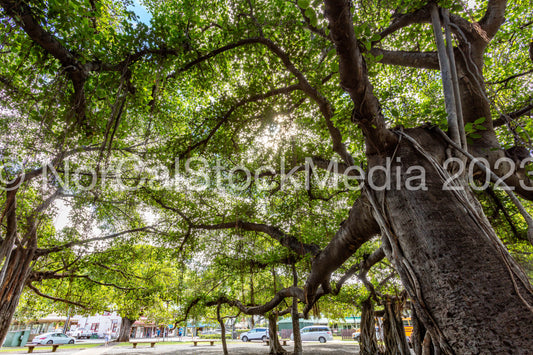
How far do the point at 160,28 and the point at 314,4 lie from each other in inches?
78.3

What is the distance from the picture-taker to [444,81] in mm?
1900

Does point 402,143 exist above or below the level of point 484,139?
below

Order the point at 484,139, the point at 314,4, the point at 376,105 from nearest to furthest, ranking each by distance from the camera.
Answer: the point at 314,4 → the point at 376,105 → the point at 484,139

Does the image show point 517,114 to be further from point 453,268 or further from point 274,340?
point 274,340

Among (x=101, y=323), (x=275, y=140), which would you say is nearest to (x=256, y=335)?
(x=101, y=323)

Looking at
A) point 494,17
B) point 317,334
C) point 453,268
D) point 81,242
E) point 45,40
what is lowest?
point 317,334

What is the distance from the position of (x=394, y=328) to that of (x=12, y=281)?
30.3 feet

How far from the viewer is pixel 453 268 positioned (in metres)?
1.28

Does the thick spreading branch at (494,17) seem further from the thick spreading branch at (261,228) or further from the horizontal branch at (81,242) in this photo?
the horizontal branch at (81,242)

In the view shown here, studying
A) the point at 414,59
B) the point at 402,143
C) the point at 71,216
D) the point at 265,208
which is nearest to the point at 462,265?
the point at 402,143

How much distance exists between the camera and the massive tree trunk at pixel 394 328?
225 inches

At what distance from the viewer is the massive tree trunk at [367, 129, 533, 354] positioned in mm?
1071

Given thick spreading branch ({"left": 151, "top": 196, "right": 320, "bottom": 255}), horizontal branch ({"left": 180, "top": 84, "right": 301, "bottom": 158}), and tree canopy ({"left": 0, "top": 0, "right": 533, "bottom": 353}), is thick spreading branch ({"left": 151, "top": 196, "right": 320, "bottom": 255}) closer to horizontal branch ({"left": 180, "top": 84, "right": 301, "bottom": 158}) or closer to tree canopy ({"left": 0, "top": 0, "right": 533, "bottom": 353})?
tree canopy ({"left": 0, "top": 0, "right": 533, "bottom": 353})

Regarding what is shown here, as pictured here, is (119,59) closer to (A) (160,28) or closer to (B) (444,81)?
(A) (160,28)
